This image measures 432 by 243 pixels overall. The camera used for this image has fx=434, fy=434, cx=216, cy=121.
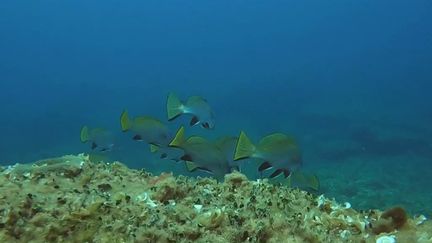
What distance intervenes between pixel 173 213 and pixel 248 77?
71.9m

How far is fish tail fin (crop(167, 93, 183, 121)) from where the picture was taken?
20.0 ft

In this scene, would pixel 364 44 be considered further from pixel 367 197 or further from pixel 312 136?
pixel 367 197

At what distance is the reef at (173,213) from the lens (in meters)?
2.61

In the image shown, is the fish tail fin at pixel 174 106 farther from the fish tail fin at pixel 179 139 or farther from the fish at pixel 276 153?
the fish at pixel 276 153

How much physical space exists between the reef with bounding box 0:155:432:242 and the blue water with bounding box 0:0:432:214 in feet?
27.7

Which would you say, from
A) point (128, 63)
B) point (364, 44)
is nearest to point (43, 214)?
point (128, 63)

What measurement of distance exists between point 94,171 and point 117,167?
19.4 inches

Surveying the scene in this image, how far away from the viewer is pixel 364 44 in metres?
129

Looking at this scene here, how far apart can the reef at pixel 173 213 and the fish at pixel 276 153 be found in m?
0.31

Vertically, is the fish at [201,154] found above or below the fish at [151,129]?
below

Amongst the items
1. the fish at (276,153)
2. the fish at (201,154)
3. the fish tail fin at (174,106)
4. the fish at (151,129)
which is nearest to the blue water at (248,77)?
the fish tail fin at (174,106)

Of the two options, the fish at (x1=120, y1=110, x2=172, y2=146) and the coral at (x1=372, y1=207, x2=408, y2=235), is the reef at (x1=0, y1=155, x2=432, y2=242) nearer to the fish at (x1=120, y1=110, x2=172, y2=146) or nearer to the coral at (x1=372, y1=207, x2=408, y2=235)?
the coral at (x1=372, y1=207, x2=408, y2=235)

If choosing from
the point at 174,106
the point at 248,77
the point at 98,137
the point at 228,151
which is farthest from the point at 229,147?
the point at 248,77

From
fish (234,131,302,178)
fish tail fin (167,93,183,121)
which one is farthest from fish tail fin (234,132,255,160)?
fish tail fin (167,93,183,121)
